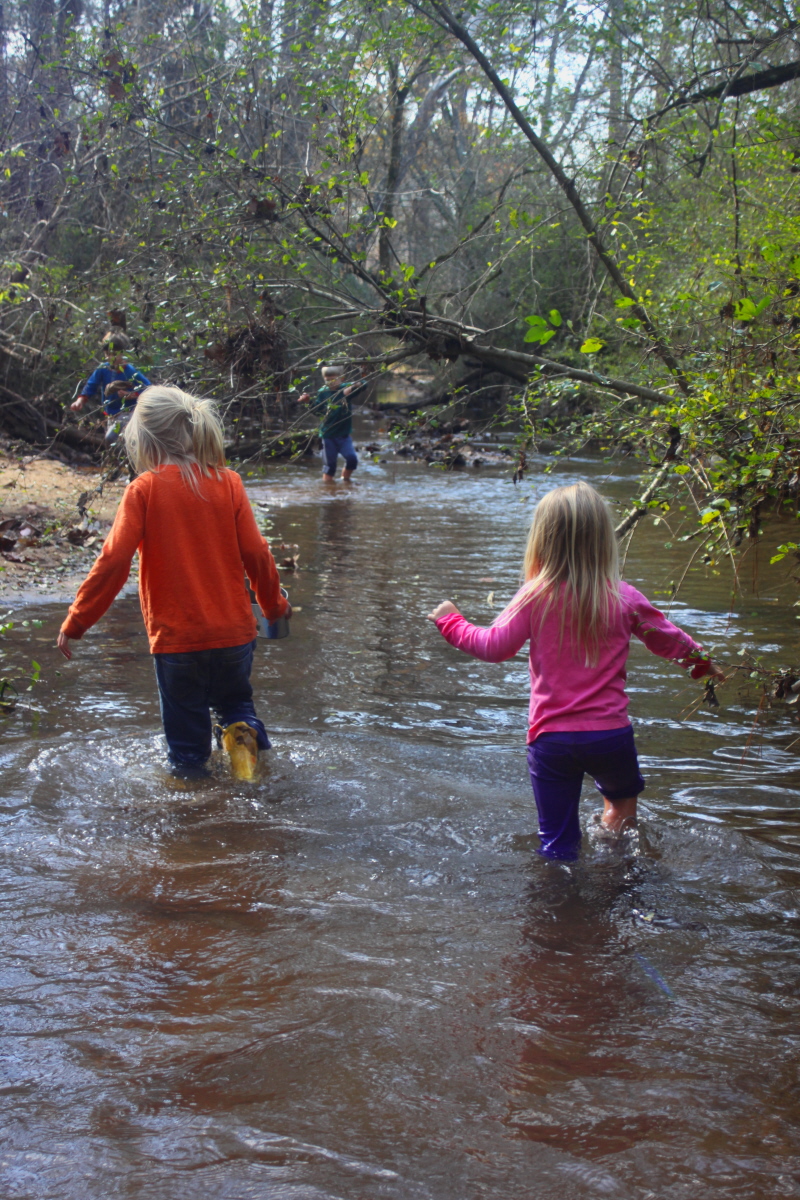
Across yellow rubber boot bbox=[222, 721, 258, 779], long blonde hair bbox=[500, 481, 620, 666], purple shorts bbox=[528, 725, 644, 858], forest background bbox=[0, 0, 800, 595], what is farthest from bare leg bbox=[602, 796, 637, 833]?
yellow rubber boot bbox=[222, 721, 258, 779]

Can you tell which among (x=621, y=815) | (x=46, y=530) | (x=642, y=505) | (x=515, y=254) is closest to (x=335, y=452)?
(x=515, y=254)

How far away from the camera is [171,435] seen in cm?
421

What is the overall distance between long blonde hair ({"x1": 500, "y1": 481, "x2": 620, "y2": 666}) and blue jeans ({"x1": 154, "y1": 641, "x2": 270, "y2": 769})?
53.9 inches

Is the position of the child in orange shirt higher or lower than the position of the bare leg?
higher

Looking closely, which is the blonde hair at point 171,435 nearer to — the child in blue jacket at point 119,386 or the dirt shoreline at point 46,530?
the child in blue jacket at point 119,386

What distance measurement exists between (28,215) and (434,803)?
1775 cm

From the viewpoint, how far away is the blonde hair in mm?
4188

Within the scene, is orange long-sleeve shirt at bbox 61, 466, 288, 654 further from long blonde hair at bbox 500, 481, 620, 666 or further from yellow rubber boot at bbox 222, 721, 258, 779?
long blonde hair at bbox 500, 481, 620, 666

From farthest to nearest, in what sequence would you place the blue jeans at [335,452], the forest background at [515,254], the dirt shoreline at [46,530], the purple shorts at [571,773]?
the blue jeans at [335,452] < the dirt shoreline at [46,530] < the forest background at [515,254] < the purple shorts at [571,773]

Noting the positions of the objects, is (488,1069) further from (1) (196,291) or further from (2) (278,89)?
(2) (278,89)

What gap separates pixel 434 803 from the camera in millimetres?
4371

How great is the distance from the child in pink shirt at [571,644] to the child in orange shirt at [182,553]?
43.1 inches

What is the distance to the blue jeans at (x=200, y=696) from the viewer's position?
4289 mm

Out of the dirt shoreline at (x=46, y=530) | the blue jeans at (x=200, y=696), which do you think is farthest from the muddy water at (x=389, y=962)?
the dirt shoreline at (x=46, y=530)
